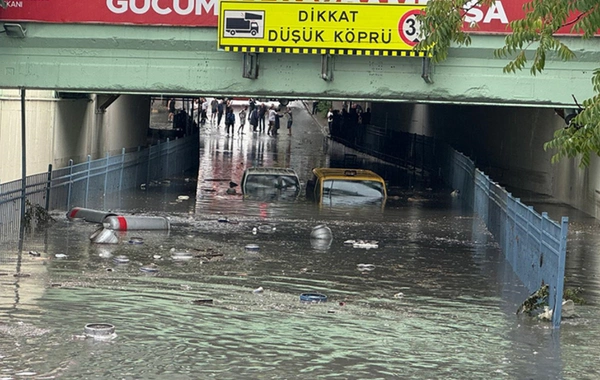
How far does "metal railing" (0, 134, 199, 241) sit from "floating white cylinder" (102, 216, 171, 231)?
1.72 meters

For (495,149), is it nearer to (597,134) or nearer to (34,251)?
(34,251)

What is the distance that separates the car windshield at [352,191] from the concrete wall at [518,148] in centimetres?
560

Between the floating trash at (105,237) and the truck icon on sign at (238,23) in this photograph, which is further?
the truck icon on sign at (238,23)

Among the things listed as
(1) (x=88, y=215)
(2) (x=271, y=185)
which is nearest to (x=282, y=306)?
(1) (x=88, y=215)

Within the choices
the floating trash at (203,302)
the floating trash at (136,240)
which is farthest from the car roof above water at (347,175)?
the floating trash at (203,302)

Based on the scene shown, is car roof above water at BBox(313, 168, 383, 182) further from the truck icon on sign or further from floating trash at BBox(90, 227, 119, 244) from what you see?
floating trash at BBox(90, 227, 119, 244)

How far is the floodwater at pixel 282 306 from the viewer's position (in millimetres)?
10195

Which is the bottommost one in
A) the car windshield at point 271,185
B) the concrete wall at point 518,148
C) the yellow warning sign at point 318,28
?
the car windshield at point 271,185

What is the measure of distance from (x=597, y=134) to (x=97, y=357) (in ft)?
17.1

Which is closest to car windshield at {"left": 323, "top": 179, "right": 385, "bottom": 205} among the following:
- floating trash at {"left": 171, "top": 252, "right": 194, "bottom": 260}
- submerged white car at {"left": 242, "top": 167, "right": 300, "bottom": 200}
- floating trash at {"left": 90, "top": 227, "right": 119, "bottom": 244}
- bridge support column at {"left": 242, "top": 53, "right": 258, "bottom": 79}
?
submerged white car at {"left": 242, "top": 167, "right": 300, "bottom": 200}

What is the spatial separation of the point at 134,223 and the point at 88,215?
1433 millimetres

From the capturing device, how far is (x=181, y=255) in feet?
57.7

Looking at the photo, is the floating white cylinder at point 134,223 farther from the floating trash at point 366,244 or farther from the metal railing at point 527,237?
the metal railing at point 527,237

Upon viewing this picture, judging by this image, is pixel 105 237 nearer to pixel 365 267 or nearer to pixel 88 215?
pixel 88 215
